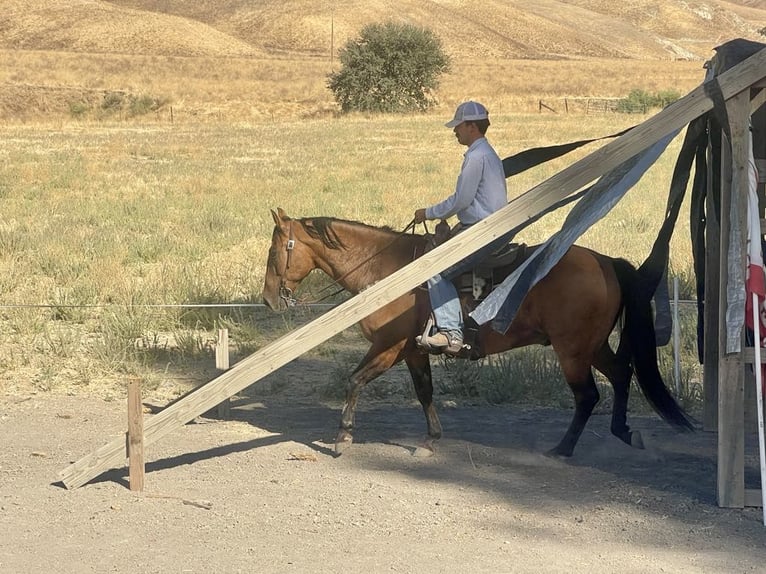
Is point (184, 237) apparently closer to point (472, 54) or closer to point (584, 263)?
point (584, 263)

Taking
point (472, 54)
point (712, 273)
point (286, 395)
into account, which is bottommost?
point (286, 395)

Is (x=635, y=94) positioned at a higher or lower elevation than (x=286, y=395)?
higher

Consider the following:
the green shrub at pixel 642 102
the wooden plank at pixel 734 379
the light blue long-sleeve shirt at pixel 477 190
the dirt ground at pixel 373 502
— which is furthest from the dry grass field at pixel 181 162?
the wooden plank at pixel 734 379

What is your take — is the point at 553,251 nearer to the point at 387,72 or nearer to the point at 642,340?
the point at 642,340

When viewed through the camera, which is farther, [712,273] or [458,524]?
[712,273]

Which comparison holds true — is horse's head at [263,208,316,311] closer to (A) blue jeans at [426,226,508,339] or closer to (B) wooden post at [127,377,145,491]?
(A) blue jeans at [426,226,508,339]

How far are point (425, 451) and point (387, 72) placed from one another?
178 ft

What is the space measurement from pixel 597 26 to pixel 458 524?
155458mm

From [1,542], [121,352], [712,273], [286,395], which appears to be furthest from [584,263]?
[121,352]

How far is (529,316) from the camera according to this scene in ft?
23.7

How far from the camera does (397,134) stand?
3981 centimetres

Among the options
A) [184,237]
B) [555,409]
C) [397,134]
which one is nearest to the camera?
[555,409]

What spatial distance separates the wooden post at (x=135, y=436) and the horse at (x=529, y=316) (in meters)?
1.44

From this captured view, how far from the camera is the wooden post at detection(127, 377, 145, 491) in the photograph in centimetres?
642
